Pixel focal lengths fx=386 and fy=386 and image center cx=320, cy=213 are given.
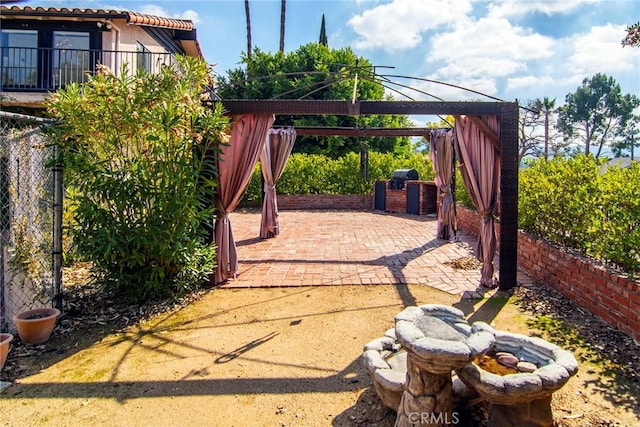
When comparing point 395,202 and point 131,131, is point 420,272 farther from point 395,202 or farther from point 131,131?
point 395,202

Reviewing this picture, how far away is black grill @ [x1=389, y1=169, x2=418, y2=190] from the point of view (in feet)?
41.4

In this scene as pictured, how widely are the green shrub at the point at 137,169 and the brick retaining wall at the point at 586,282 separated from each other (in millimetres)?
4106

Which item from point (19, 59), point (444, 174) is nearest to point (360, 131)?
point (444, 174)

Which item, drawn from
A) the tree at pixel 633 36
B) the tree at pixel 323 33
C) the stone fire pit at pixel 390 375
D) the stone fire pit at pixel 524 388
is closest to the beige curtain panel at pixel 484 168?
the tree at pixel 633 36

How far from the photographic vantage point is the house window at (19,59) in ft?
37.0

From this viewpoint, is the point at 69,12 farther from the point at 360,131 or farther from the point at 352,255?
the point at 352,255

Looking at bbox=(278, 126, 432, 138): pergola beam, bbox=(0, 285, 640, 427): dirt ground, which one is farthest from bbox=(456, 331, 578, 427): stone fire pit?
bbox=(278, 126, 432, 138): pergola beam

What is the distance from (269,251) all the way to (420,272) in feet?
8.95

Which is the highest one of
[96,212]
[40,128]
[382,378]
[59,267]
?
[40,128]

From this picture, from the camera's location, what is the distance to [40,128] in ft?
12.3

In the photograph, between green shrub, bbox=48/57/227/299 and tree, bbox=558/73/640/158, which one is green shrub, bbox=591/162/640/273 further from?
tree, bbox=558/73/640/158

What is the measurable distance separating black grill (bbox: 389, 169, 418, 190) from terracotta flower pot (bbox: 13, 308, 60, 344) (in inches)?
417

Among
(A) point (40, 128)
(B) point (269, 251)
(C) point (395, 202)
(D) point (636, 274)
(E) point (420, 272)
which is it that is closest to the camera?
(D) point (636, 274)

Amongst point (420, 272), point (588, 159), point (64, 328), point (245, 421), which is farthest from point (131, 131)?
point (588, 159)
